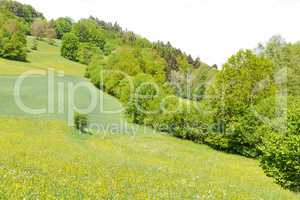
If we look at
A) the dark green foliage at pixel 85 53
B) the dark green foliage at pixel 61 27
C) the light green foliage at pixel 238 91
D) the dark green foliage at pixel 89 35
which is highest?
the dark green foliage at pixel 61 27

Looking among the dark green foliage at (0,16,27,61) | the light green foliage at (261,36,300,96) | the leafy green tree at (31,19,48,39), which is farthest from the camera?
the leafy green tree at (31,19,48,39)

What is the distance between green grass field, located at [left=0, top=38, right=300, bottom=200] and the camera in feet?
32.4

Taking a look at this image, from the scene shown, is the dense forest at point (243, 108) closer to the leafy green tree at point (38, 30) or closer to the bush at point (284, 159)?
the bush at point (284, 159)

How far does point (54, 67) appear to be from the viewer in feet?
387

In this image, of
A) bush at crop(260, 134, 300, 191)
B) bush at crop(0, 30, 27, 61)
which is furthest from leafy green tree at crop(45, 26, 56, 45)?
bush at crop(260, 134, 300, 191)

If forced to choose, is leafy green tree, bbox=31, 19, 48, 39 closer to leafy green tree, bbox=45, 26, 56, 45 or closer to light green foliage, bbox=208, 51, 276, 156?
leafy green tree, bbox=45, 26, 56, 45

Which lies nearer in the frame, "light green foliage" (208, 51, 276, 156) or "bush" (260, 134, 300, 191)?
"bush" (260, 134, 300, 191)

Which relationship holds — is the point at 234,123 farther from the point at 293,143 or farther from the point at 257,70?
the point at 293,143

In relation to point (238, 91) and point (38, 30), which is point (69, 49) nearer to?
point (38, 30)

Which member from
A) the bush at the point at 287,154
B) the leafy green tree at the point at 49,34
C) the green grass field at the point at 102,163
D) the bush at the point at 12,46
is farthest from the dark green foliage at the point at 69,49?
the bush at the point at 287,154

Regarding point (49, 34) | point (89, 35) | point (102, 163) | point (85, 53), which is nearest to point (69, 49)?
point (85, 53)

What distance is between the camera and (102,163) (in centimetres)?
1880

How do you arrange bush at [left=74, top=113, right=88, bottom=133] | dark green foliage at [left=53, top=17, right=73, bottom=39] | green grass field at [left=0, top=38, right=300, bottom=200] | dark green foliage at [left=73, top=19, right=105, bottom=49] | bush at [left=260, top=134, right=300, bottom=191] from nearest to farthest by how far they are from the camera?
green grass field at [left=0, top=38, right=300, bottom=200] → bush at [left=260, top=134, right=300, bottom=191] → bush at [left=74, top=113, right=88, bottom=133] → dark green foliage at [left=73, top=19, right=105, bottom=49] → dark green foliage at [left=53, top=17, right=73, bottom=39]

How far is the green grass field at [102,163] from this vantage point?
32.4ft
